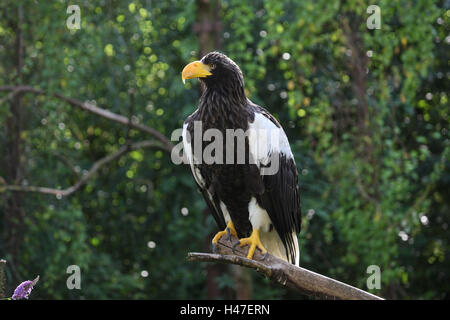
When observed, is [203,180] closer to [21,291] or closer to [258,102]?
[21,291]

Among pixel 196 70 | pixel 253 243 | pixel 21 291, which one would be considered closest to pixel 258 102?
pixel 196 70

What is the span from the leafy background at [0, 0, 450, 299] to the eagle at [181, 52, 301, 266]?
158 cm

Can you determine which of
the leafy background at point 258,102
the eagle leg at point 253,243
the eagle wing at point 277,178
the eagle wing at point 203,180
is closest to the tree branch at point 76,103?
the leafy background at point 258,102

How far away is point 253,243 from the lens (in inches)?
125

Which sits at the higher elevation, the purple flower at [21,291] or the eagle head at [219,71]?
the eagle head at [219,71]

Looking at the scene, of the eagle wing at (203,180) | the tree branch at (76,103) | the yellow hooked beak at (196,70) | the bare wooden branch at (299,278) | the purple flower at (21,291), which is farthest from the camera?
the tree branch at (76,103)

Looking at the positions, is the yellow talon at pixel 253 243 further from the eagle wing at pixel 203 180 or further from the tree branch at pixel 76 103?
the tree branch at pixel 76 103

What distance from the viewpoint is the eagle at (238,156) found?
10.3ft

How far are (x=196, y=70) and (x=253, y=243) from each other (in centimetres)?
93

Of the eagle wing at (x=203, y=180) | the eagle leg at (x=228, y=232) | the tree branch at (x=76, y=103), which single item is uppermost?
the tree branch at (x=76, y=103)

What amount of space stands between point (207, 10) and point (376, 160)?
197cm

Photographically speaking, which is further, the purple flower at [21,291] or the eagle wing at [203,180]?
the eagle wing at [203,180]

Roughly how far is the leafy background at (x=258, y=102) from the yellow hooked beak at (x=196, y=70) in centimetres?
174
